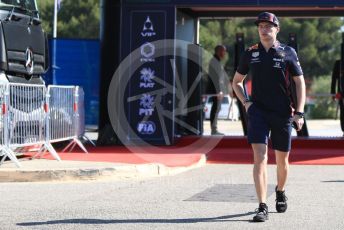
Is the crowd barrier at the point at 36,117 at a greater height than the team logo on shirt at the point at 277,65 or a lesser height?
lesser

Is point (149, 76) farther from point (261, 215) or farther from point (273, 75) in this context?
point (261, 215)

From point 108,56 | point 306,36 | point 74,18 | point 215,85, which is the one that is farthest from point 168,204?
point 306,36

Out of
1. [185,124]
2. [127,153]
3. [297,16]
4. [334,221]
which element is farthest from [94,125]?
[334,221]

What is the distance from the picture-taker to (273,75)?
25.7 ft

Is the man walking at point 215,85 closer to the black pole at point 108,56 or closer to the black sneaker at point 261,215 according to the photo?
the black pole at point 108,56

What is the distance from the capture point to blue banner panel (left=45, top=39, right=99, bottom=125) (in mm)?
18188

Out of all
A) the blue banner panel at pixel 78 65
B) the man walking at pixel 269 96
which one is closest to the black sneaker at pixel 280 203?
the man walking at pixel 269 96

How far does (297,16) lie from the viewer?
1880 centimetres

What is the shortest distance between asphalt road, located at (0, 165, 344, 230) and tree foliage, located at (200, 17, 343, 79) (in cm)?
3801

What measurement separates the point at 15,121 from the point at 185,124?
21.6 feet

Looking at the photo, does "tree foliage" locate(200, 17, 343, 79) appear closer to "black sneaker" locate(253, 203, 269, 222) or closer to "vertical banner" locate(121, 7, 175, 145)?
"vertical banner" locate(121, 7, 175, 145)

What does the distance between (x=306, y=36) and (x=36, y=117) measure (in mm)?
41711

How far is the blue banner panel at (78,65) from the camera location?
1819cm

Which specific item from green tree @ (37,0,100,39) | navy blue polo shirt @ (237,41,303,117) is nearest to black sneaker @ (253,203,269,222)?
navy blue polo shirt @ (237,41,303,117)
